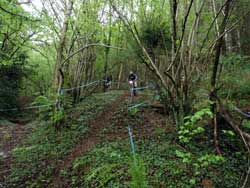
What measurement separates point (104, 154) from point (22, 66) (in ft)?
38.2

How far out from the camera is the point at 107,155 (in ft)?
19.9

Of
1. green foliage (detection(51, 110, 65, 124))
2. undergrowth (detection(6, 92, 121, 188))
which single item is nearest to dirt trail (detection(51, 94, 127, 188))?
undergrowth (detection(6, 92, 121, 188))

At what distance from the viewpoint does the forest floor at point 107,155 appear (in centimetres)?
486

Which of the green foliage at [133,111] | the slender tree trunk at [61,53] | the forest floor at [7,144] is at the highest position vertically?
the slender tree trunk at [61,53]

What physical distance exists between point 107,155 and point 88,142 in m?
1.58

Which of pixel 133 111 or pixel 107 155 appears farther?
pixel 133 111

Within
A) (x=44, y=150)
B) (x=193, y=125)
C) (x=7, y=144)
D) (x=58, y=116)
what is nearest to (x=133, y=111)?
(x=58, y=116)

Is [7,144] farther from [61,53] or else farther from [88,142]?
[61,53]

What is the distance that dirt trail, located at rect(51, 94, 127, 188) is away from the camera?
563cm

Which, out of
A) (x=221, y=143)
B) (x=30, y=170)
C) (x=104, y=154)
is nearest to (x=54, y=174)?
(x=30, y=170)

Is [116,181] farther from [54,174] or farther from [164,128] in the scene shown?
[164,128]

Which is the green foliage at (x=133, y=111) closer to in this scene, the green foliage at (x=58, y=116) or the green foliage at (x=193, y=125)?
the green foliage at (x=58, y=116)

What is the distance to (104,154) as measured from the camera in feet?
20.2

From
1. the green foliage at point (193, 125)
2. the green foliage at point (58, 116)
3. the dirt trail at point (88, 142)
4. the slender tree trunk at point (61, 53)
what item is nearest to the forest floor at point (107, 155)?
the dirt trail at point (88, 142)
